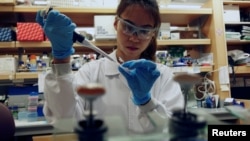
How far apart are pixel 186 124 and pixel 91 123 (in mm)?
86

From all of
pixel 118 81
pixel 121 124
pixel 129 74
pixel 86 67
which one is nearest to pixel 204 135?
pixel 121 124

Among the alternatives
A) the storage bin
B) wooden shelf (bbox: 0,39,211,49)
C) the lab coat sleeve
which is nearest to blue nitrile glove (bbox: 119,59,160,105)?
the lab coat sleeve

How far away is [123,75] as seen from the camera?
682 millimetres

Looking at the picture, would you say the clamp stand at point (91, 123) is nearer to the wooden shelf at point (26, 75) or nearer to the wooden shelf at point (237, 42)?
the wooden shelf at point (26, 75)

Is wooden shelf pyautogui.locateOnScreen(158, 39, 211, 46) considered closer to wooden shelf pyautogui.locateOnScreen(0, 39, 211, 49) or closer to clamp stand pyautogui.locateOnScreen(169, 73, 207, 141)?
wooden shelf pyautogui.locateOnScreen(0, 39, 211, 49)

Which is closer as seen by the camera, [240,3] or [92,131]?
[92,131]

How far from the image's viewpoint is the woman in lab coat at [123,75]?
427 mm

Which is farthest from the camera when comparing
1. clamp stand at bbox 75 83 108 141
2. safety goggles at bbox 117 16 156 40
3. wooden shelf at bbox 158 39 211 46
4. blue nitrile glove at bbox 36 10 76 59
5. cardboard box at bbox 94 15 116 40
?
wooden shelf at bbox 158 39 211 46

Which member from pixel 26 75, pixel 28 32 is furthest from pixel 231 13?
pixel 26 75

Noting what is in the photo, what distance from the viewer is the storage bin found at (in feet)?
7.44

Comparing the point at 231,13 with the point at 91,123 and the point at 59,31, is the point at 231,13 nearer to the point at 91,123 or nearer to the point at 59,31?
the point at 59,31

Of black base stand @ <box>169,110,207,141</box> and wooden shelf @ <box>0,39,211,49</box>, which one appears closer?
black base stand @ <box>169,110,207,141</box>

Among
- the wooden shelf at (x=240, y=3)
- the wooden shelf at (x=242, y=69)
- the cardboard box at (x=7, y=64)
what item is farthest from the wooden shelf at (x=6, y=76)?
the wooden shelf at (x=240, y=3)

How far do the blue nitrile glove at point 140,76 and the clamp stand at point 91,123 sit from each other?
38 cm
